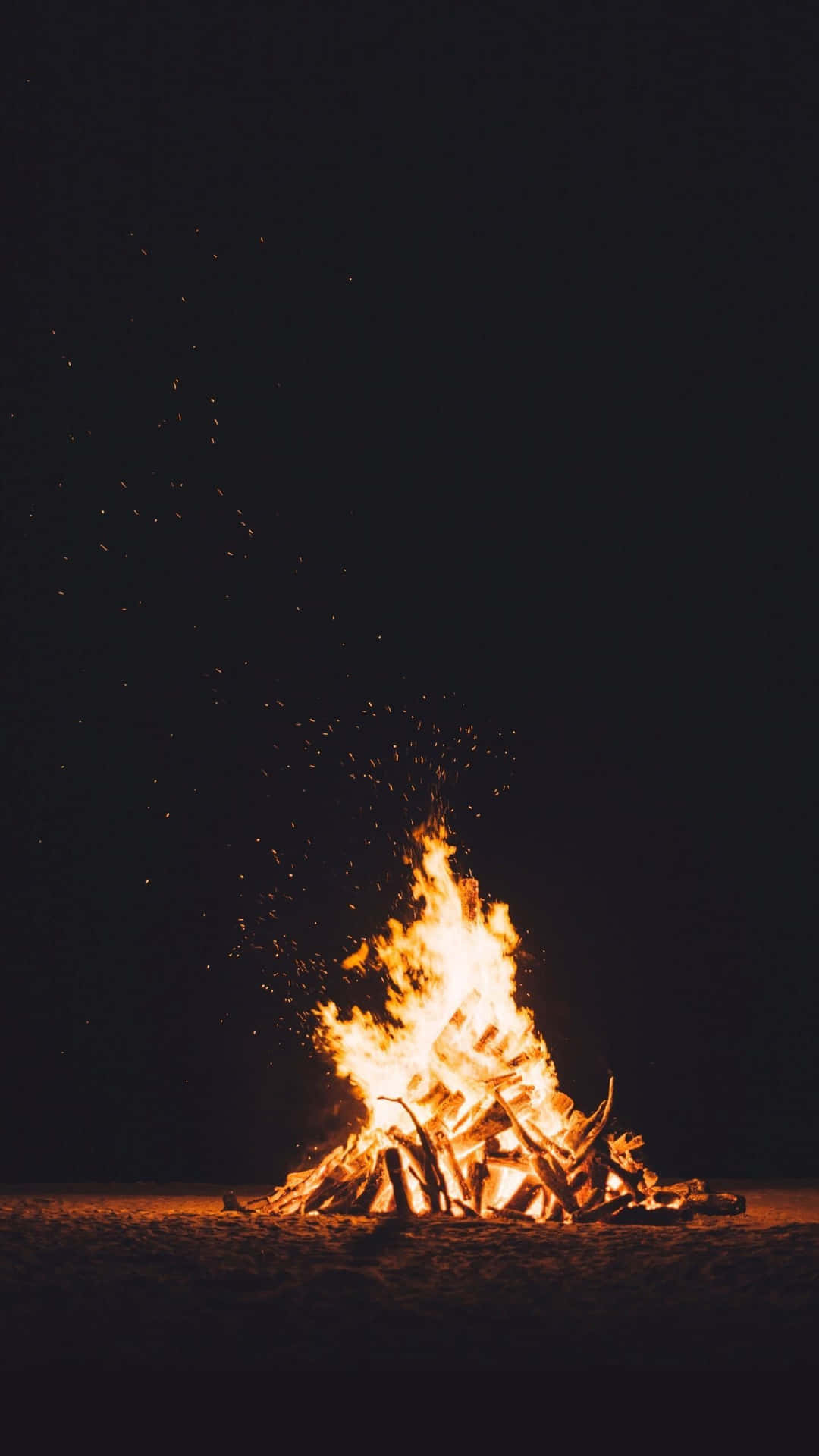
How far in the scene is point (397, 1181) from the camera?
24.9ft

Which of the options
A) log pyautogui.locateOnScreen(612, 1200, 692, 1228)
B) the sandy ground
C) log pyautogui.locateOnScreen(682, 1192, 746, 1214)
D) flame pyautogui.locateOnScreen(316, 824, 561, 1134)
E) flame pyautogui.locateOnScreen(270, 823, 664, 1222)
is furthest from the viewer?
flame pyautogui.locateOnScreen(316, 824, 561, 1134)

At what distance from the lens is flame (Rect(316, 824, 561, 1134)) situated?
8.37 m

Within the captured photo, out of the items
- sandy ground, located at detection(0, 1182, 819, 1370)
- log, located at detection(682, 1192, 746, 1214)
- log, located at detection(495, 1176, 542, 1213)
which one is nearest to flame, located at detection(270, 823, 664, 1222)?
log, located at detection(495, 1176, 542, 1213)

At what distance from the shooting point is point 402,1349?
4828 mm

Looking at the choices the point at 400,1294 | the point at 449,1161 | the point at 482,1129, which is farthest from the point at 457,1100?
the point at 400,1294

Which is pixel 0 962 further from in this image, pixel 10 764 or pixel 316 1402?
pixel 316 1402

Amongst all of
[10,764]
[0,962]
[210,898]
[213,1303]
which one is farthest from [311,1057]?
[213,1303]

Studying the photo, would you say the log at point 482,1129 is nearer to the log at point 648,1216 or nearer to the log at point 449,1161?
the log at point 449,1161

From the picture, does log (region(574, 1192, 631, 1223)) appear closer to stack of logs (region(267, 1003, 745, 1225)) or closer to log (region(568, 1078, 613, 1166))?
stack of logs (region(267, 1003, 745, 1225))

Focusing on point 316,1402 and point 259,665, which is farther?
point 259,665

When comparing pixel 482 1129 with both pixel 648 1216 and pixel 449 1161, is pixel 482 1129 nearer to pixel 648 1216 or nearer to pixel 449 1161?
pixel 449 1161

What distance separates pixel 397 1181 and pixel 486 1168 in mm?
463

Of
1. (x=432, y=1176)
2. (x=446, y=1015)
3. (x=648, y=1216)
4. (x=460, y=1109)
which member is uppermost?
(x=446, y=1015)

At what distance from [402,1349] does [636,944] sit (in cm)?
619
